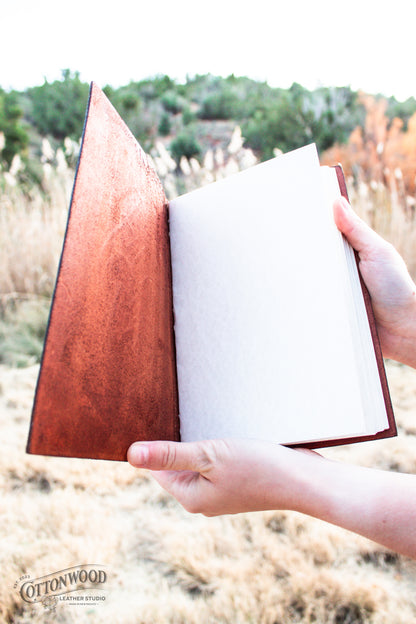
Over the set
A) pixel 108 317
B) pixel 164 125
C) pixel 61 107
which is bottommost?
pixel 108 317

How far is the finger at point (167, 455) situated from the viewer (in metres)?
0.72

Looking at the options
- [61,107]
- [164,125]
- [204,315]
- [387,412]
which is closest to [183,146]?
[164,125]

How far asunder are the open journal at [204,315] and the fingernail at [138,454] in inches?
0.5

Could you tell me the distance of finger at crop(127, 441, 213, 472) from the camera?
72 cm

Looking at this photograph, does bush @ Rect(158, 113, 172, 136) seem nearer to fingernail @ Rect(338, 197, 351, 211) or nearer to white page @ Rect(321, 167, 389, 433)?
fingernail @ Rect(338, 197, 351, 211)

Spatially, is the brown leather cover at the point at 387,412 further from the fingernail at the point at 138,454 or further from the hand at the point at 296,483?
the fingernail at the point at 138,454

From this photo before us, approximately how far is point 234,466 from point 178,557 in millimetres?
495

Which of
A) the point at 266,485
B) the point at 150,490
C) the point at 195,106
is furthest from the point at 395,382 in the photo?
the point at 195,106

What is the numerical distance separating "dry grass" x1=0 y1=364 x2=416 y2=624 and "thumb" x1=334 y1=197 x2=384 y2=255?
757 mm

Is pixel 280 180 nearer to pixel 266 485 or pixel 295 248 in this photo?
pixel 295 248

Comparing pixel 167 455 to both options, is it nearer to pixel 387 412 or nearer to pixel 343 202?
pixel 387 412

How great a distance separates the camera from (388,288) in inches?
46.8

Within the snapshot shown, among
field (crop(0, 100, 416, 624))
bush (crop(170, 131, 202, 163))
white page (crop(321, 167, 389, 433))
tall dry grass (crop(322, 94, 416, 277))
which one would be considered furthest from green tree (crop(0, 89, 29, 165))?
white page (crop(321, 167, 389, 433))

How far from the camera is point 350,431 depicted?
2.33 feet
